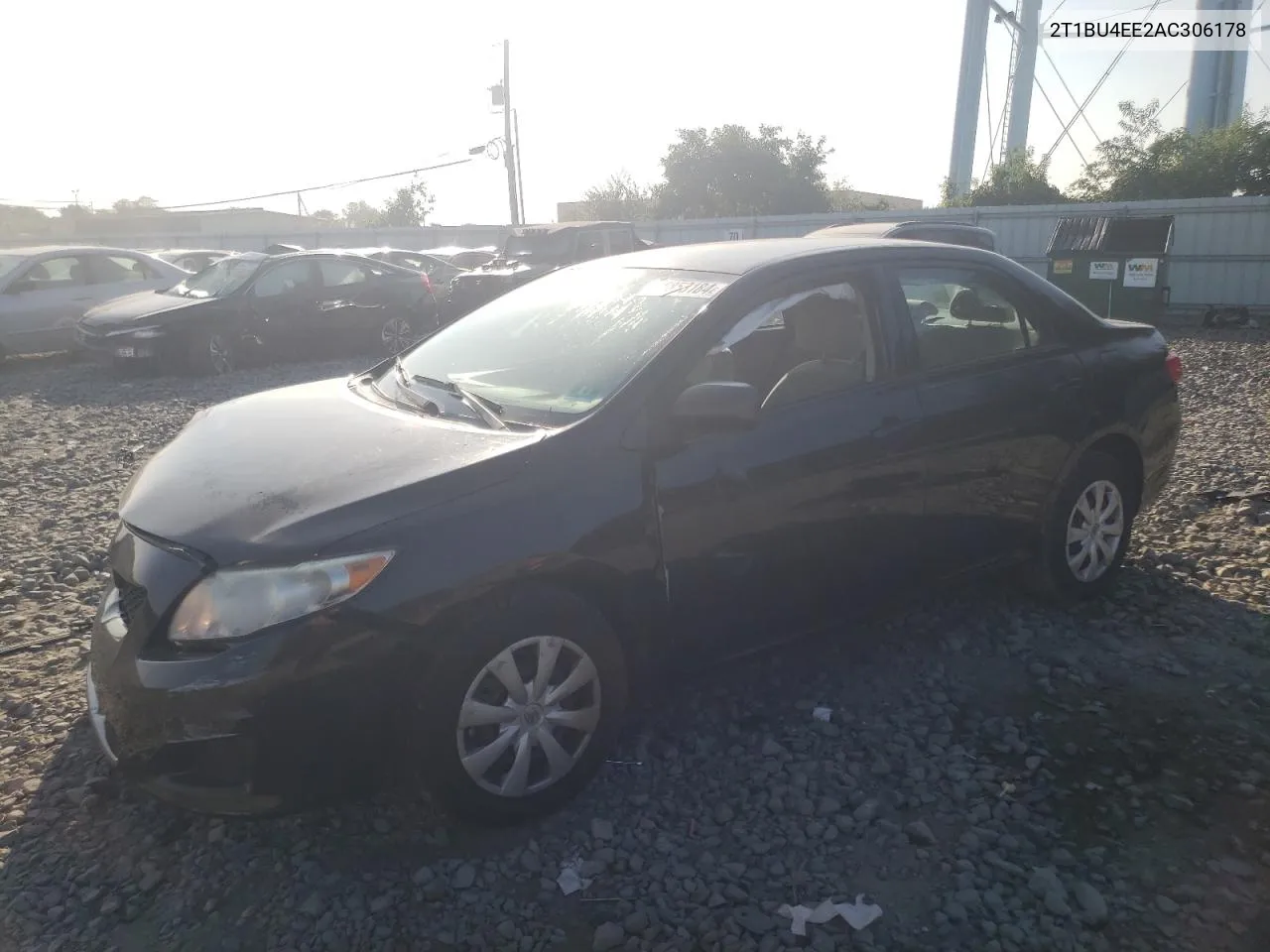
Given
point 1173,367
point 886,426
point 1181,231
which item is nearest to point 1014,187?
point 1181,231

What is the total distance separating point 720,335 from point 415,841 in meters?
1.89

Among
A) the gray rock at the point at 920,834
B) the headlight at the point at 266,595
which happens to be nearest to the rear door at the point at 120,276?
the headlight at the point at 266,595

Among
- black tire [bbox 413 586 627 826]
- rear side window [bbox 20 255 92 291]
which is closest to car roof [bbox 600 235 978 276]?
black tire [bbox 413 586 627 826]

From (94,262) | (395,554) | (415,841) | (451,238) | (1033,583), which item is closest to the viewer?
(395,554)

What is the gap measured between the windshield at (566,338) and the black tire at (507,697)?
0.67 meters

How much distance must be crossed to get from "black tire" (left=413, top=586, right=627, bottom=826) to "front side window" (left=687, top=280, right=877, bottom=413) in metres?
1.04

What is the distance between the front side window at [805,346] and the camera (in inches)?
138

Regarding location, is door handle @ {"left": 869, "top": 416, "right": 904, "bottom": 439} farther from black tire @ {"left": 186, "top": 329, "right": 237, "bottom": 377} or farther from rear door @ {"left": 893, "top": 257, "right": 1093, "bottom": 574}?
black tire @ {"left": 186, "top": 329, "right": 237, "bottom": 377}

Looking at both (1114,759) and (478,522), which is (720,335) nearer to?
(478,522)

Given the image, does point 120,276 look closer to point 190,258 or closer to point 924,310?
point 190,258

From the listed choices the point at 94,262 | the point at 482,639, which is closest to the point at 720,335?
the point at 482,639

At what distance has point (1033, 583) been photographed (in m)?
4.44

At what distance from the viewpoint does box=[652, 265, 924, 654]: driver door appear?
3195mm

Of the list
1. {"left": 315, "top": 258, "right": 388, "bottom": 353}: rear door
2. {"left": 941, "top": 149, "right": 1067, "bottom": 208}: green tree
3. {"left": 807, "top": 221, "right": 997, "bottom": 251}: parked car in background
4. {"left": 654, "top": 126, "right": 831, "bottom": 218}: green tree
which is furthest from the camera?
{"left": 654, "top": 126, "right": 831, "bottom": 218}: green tree
